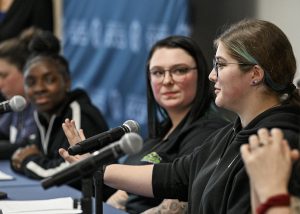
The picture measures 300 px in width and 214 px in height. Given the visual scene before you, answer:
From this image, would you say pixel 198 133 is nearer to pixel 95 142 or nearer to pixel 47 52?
pixel 95 142

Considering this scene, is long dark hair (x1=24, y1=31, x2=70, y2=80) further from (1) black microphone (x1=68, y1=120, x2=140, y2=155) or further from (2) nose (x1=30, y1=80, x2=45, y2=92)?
(1) black microphone (x1=68, y1=120, x2=140, y2=155)

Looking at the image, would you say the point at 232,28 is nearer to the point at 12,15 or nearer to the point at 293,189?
the point at 293,189

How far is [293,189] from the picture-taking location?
1.61 meters

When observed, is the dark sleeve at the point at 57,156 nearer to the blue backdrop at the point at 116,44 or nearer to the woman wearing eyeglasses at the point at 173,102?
the woman wearing eyeglasses at the point at 173,102

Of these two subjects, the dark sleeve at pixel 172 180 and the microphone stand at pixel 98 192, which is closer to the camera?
the microphone stand at pixel 98 192

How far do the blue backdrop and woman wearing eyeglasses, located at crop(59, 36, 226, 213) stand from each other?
1.88m

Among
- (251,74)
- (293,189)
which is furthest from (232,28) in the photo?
(293,189)

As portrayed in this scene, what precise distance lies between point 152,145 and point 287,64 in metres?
1.06

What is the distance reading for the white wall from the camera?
409 cm

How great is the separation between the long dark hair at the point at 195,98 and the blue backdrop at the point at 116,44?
183 cm

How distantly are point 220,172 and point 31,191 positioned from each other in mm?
1169

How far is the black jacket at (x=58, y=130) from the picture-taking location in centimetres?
329

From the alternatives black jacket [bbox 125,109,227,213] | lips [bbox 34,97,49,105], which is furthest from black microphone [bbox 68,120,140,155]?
lips [bbox 34,97,49,105]

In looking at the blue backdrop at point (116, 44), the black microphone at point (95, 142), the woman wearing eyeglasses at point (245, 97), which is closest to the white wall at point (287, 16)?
the blue backdrop at point (116, 44)
